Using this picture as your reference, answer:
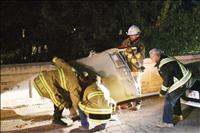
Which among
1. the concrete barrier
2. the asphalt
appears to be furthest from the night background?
the asphalt

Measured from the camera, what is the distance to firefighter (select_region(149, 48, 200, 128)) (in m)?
7.28

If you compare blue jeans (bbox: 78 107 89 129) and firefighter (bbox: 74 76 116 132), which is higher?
firefighter (bbox: 74 76 116 132)

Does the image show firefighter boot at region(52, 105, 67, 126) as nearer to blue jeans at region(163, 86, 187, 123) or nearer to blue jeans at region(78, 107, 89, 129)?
blue jeans at region(78, 107, 89, 129)

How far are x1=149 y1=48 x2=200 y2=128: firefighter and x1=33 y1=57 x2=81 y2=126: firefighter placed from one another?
1641 mm

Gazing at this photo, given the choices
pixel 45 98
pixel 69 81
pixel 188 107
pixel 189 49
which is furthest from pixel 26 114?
pixel 189 49

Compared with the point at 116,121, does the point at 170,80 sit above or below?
above

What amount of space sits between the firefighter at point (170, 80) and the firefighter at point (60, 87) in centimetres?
164

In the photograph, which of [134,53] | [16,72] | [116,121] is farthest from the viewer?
[134,53]

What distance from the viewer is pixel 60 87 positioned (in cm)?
744

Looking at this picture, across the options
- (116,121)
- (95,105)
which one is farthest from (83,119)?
(116,121)

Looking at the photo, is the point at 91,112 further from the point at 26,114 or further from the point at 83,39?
the point at 83,39

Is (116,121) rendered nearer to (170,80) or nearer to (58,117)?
(58,117)

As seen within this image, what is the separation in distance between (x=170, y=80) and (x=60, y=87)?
2.14m

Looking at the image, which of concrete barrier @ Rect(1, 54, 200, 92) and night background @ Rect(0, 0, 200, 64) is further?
night background @ Rect(0, 0, 200, 64)
